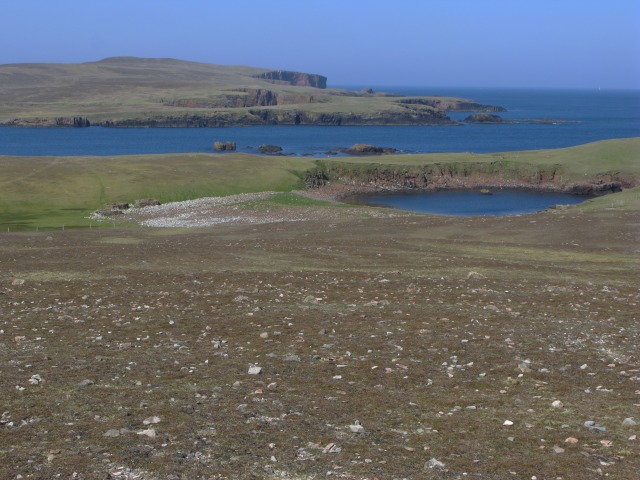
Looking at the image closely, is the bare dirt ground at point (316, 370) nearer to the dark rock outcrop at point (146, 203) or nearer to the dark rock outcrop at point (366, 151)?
the dark rock outcrop at point (146, 203)

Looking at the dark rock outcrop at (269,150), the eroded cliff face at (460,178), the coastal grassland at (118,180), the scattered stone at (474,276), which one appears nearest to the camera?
the scattered stone at (474,276)

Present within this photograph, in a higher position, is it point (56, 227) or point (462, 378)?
point (462, 378)

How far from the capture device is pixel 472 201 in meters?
97.6

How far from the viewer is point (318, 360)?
16.2 metres

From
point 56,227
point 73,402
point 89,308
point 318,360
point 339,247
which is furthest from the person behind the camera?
point 56,227

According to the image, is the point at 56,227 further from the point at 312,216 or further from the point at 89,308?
the point at 89,308

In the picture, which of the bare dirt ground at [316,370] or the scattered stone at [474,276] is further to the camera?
the scattered stone at [474,276]

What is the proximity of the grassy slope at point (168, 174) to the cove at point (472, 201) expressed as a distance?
7697 mm

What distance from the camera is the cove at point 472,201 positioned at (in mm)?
89938

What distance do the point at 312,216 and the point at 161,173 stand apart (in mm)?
30644

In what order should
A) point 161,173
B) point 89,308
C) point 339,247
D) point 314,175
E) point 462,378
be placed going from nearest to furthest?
point 462,378, point 89,308, point 339,247, point 161,173, point 314,175

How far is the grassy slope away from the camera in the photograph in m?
75.2

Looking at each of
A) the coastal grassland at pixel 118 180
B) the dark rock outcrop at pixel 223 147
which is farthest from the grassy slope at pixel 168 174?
the dark rock outcrop at pixel 223 147

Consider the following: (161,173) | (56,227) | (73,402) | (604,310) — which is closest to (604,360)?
(604,310)
